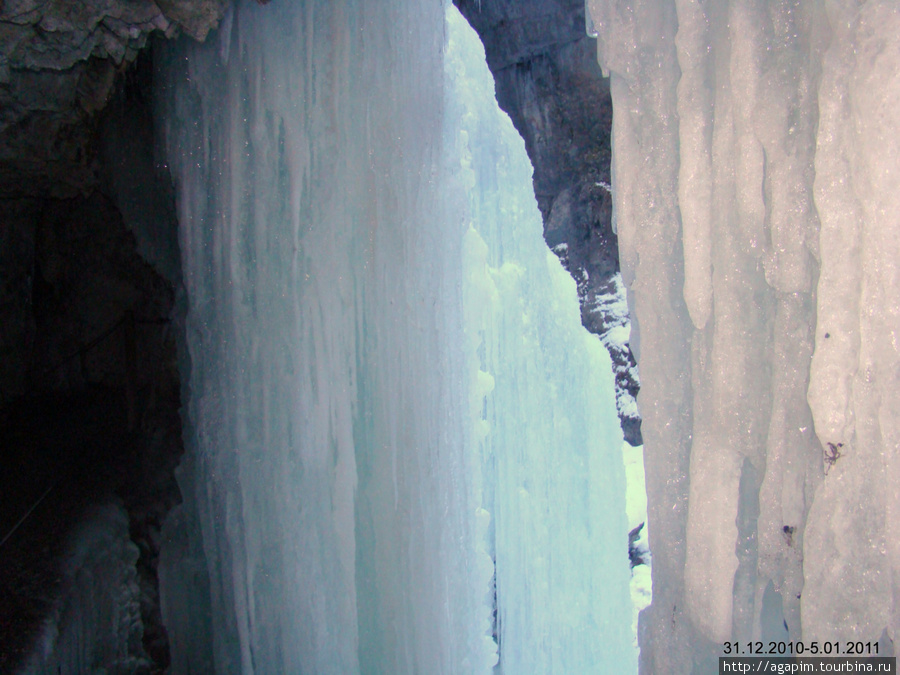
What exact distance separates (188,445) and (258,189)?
1.54 metres

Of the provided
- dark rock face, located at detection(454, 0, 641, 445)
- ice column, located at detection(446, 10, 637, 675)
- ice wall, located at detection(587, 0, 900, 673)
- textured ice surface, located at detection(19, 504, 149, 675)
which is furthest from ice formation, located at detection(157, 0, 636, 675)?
dark rock face, located at detection(454, 0, 641, 445)

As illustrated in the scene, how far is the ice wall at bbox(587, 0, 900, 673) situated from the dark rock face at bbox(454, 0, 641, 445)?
3.53 metres

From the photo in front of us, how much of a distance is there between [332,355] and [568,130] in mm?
3607

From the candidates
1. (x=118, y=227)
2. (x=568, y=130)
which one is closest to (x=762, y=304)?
(x=568, y=130)

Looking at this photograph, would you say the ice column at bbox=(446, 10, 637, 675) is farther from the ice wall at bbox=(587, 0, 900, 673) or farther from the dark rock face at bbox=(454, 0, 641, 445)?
the ice wall at bbox=(587, 0, 900, 673)

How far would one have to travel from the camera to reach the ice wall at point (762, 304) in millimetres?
1228

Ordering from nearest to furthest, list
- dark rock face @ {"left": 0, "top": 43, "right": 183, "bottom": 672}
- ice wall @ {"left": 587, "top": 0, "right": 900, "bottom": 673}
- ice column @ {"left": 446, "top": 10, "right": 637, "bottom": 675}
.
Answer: ice wall @ {"left": 587, "top": 0, "right": 900, "bottom": 673}, dark rock face @ {"left": 0, "top": 43, "right": 183, "bottom": 672}, ice column @ {"left": 446, "top": 10, "right": 637, "bottom": 675}

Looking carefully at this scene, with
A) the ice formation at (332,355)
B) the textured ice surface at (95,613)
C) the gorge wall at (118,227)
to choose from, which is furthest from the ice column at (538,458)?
the textured ice surface at (95,613)

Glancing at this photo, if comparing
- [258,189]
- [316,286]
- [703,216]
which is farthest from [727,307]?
[258,189]

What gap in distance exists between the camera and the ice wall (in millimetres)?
1228

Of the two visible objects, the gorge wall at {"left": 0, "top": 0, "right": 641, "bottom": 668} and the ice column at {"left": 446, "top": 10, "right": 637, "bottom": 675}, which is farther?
the ice column at {"left": 446, "top": 10, "right": 637, "bottom": 675}

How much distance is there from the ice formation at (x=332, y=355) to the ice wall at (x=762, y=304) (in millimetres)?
1320

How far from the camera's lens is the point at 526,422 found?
413 centimetres

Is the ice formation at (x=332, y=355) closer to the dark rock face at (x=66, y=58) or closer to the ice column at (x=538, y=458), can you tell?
the ice column at (x=538, y=458)
